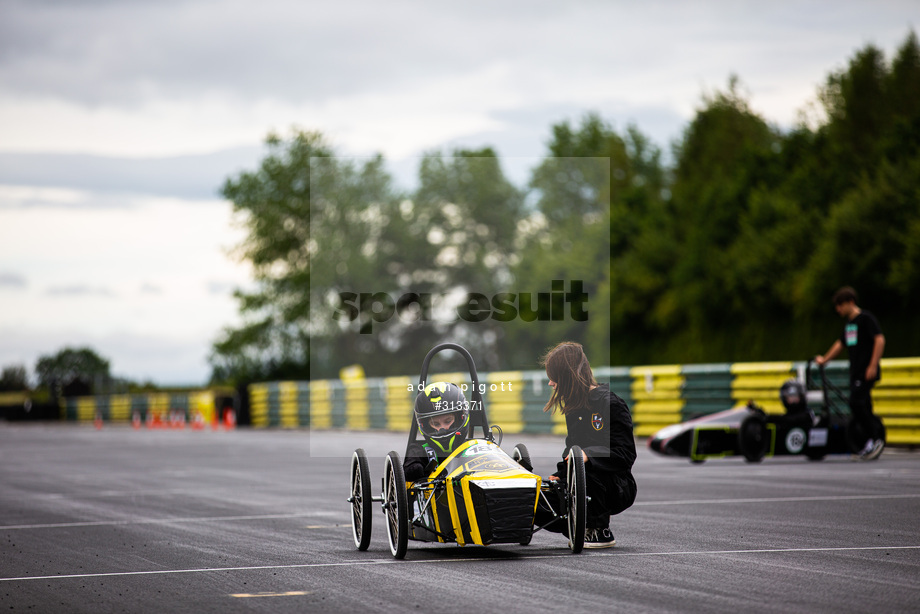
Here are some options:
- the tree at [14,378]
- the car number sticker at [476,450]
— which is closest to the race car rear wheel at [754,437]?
the car number sticker at [476,450]

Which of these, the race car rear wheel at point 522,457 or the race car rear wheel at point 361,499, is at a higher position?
the race car rear wheel at point 522,457

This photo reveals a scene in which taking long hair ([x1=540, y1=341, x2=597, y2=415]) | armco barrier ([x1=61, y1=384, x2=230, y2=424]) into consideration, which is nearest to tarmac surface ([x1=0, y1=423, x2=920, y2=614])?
long hair ([x1=540, y1=341, x2=597, y2=415])

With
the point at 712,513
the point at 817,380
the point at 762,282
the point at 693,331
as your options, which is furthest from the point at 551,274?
the point at 712,513

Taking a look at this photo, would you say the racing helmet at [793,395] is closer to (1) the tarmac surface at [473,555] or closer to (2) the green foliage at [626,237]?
(1) the tarmac surface at [473,555]

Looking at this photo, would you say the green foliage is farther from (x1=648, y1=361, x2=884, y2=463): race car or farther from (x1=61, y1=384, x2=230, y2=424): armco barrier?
(x1=648, y1=361, x2=884, y2=463): race car

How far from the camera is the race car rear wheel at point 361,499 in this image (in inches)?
310

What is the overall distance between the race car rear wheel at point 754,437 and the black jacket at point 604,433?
7.84 meters

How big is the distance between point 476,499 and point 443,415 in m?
0.92

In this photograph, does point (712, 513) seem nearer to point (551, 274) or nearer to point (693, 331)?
point (693, 331)

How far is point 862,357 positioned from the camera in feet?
48.8

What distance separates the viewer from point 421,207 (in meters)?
70.6

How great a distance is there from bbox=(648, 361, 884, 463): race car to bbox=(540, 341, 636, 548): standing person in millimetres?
7760

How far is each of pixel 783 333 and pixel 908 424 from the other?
15613 mm

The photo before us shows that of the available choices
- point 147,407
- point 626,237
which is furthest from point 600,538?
point 147,407
